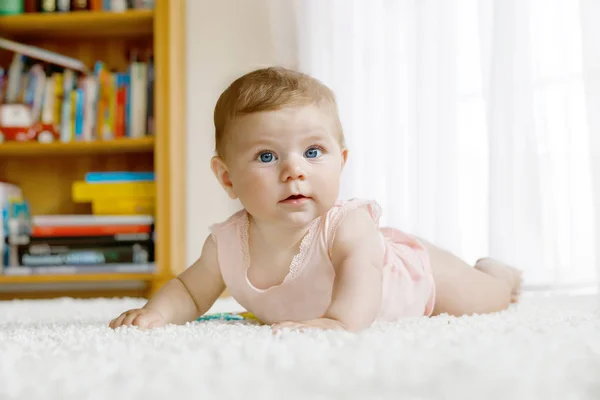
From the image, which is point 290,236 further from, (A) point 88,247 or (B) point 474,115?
(A) point 88,247

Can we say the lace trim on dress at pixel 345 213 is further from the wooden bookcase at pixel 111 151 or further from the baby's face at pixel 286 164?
the wooden bookcase at pixel 111 151

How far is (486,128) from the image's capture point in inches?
82.4

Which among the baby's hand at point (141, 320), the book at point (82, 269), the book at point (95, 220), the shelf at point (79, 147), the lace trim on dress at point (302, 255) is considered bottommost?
the book at point (82, 269)

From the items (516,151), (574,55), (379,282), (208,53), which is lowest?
(379,282)

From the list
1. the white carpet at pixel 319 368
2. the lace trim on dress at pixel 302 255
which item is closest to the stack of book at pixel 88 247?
the lace trim on dress at pixel 302 255

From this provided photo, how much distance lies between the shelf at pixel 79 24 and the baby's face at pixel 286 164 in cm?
159

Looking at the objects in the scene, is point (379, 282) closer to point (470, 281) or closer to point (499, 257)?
point (470, 281)

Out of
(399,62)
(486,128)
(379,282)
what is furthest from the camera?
(399,62)

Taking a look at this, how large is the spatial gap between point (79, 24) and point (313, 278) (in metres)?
1.82

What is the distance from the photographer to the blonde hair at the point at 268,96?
0.88 metres

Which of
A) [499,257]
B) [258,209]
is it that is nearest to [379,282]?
[258,209]

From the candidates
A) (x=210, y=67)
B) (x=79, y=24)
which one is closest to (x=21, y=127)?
(x=79, y=24)

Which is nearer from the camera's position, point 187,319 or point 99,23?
point 187,319

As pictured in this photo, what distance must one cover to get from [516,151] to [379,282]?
4.23 feet
